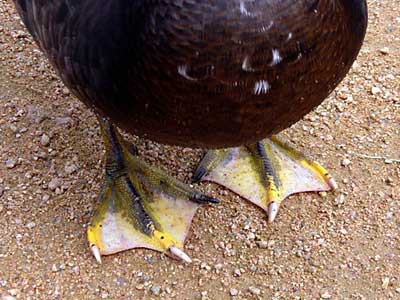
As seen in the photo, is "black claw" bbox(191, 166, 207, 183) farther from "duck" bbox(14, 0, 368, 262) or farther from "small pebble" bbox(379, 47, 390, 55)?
"small pebble" bbox(379, 47, 390, 55)

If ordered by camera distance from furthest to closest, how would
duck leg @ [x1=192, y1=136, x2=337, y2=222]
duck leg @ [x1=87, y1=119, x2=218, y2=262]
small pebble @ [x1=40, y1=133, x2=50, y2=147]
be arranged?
small pebble @ [x1=40, y1=133, x2=50, y2=147] < duck leg @ [x1=192, y1=136, x2=337, y2=222] < duck leg @ [x1=87, y1=119, x2=218, y2=262]

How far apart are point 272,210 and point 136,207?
438mm

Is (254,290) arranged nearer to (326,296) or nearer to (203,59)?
(326,296)

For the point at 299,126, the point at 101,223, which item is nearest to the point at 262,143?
the point at 299,126

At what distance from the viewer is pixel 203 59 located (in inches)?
62.0

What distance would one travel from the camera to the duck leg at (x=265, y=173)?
2445 mm

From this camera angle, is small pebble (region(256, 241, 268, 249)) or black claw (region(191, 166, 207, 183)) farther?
black claw (region(191, 166, 207, 183))

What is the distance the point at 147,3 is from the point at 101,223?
97cm

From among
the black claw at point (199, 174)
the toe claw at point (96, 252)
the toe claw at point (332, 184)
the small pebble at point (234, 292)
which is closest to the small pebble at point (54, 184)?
the toe claw at point (96, 252)

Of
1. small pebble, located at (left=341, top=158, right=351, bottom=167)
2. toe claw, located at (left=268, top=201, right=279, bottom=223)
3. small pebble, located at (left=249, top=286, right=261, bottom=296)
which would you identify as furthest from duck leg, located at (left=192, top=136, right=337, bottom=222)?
small pebble, located at (left=249, top=286, right=261, bottom=296)

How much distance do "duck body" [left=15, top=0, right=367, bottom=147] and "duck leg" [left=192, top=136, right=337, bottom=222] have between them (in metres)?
0.60

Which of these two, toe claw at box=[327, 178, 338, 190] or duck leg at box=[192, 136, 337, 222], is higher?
toe claw at box=[327, 178, 338, 190]

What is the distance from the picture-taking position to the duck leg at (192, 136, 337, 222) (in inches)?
96.3

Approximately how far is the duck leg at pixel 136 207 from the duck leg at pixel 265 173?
123 millimetres
